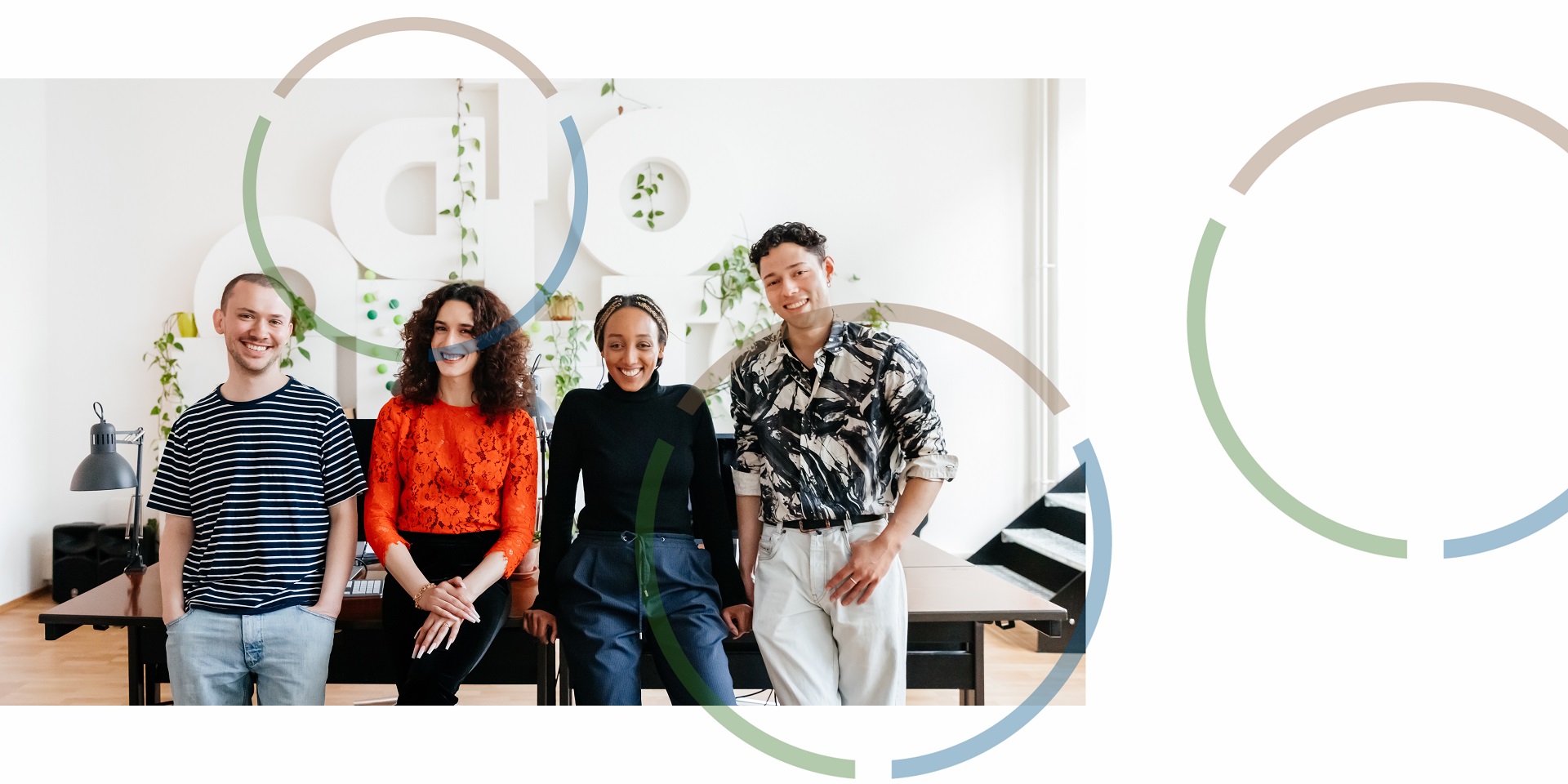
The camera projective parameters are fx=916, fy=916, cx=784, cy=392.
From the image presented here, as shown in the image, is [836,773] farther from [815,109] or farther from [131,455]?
[131,455]

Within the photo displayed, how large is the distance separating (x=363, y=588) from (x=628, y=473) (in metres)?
0.81

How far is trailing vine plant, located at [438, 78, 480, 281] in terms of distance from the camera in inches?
182

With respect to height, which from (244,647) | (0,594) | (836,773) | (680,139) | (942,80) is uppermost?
(942,80)

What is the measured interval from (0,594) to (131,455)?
839 millimetres

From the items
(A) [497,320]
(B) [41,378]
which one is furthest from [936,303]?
(B) [41,378]

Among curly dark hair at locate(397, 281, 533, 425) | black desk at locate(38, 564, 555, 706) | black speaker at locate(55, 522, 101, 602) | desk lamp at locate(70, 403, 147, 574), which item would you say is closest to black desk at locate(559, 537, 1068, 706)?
black desk at locate(38, 564, 555, 706)

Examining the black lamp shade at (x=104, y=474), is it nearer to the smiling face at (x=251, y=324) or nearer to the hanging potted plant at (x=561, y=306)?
the smiling face at (x=251, y=324)

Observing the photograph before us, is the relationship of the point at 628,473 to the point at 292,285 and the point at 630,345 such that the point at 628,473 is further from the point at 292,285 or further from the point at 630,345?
the point at 292,285

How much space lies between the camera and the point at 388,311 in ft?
15.0

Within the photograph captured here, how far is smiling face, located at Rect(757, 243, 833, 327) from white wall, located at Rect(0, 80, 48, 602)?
4.61 metres

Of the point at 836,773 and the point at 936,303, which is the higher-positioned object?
the point at 936,303

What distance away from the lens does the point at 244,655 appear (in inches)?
76.7

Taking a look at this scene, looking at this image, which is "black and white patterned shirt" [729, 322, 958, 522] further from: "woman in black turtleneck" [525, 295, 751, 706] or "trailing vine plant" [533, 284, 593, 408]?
"trailing vine plant" [533, 284, 593, 408]

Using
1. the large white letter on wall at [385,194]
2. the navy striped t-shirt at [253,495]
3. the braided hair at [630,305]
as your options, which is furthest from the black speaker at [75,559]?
the braided hair at [630,305]
